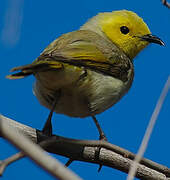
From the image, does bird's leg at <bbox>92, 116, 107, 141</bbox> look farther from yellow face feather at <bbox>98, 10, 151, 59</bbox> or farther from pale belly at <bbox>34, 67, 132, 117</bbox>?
yellow face feather at <bbox>98, 10, 151, 59</bbox>

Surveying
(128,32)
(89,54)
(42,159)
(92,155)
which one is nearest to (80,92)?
(89,54)

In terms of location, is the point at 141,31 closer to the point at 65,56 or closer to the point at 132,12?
the point at 132,12

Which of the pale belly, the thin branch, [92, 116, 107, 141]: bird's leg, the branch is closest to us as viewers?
the thin branch

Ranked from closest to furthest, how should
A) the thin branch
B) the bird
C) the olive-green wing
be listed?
the thin branch < the bird < the olive-green wing

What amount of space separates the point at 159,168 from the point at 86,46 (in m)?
1.80

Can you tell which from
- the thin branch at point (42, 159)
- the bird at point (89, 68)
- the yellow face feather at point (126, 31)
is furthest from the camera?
the yellow face feather at point (126, 31)

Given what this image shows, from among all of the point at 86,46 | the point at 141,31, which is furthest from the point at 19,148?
the point at 141,31

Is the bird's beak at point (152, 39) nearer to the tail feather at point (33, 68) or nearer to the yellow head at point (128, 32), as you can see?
A: the yellow head at point (128, 32)

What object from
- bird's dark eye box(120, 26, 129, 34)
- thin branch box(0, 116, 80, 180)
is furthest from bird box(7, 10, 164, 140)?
thin branch box(0, 116, 80, 180)

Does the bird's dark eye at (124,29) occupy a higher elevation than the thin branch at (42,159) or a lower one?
higher

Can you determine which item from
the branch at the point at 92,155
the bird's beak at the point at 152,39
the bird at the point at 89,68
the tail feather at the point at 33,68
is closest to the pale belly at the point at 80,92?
the bird at the point at 89,68

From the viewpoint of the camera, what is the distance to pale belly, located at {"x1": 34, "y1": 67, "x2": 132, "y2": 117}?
3.57m

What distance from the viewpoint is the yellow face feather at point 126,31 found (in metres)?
5.12

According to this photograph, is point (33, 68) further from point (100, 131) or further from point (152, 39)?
point (152, 39)
